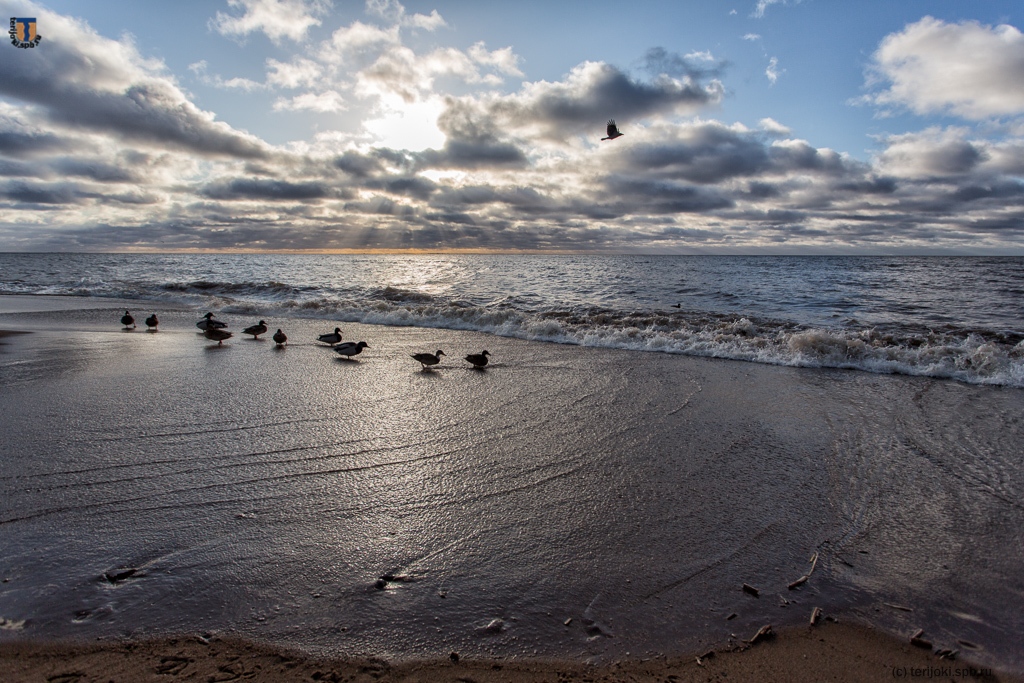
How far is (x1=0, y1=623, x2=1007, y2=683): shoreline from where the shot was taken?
8.34 ft

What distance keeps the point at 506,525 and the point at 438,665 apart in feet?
4.81

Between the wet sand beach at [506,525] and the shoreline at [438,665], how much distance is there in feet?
0.08

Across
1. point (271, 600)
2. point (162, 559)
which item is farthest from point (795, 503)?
point (162, 559)

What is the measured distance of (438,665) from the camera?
2.66 metres

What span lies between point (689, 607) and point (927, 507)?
3117 mm

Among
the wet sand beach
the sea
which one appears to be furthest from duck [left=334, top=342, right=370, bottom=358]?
the sea

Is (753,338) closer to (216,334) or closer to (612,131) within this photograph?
(612,131)

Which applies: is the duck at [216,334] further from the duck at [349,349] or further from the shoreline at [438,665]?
the shoreline at [438,665]

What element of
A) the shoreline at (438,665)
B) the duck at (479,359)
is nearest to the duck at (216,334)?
the duck at (479,359)

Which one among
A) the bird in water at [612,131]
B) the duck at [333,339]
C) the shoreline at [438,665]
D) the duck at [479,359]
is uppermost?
the bird in water at [612,131]

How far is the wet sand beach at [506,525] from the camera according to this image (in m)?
2.89

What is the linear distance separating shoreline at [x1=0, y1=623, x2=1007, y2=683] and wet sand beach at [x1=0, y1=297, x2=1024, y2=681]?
0.02m

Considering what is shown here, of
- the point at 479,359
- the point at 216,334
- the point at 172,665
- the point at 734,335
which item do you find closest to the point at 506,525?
the point at 172,665

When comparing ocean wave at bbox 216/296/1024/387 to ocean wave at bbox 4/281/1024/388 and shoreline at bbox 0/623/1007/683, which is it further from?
shoreline at bbox 0/623/1007/683
